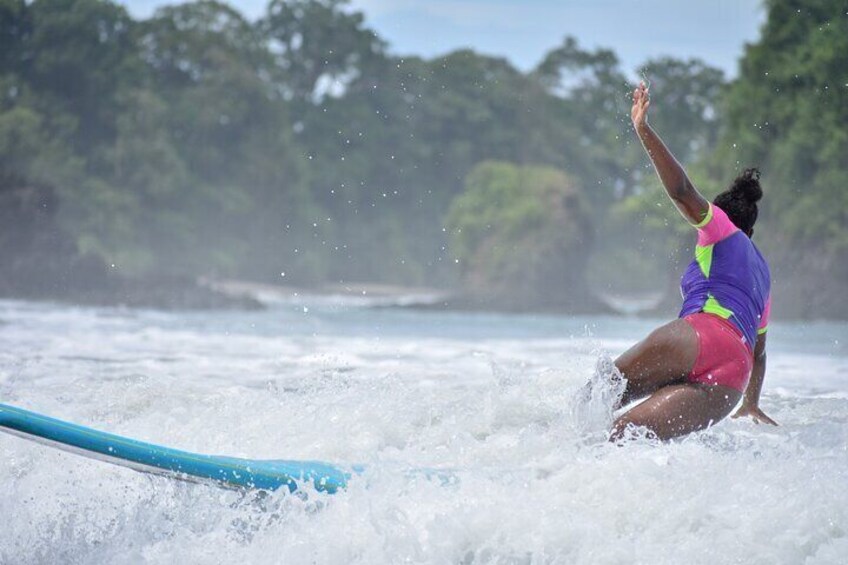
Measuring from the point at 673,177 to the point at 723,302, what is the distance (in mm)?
518

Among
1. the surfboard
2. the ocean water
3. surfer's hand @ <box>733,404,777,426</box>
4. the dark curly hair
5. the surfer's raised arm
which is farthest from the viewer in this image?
surfer's hand @ <box>733,404,777,426</box>

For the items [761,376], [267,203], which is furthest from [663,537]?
[267,203]

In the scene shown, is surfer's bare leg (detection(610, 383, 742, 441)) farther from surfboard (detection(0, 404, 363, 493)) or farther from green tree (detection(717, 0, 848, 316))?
green tree (detection(717, 0, 848, 316))

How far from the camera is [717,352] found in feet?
13.8

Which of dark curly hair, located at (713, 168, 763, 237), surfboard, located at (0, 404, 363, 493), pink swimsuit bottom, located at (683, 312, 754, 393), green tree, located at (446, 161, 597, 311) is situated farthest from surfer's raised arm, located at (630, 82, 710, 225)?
green tree, located at (446, 161, 597, 311)

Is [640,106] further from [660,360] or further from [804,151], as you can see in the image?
[804,151]

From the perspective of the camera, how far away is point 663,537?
149 inches

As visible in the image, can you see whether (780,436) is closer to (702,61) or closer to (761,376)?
(761,376)

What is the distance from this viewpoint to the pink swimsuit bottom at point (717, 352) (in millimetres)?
4180

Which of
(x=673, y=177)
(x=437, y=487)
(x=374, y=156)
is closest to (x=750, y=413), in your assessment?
(x=673, y=177)

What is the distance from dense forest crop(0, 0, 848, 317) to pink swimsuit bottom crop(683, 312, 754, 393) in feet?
111

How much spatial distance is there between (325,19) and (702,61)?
806 inches

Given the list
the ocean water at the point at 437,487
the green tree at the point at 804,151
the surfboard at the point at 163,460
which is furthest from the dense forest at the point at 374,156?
the surfboard at the point at 163,460

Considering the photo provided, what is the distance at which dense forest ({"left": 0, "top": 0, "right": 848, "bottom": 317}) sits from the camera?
39750 millimetres
